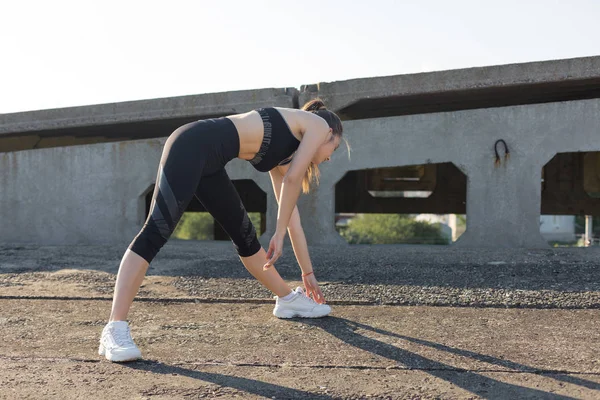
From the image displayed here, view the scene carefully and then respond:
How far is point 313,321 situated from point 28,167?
6.71 metres

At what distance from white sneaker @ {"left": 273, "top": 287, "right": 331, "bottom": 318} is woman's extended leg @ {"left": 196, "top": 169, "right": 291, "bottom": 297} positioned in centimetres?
9

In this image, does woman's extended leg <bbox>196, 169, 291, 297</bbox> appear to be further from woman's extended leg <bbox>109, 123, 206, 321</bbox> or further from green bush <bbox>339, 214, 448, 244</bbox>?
green bush <bbox>339, 214, 448, 244</bbox>

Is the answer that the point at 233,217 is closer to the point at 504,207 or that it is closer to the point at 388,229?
the point at 504,207

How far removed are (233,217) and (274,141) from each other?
50 centimetres

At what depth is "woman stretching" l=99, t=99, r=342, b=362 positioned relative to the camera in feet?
8.61

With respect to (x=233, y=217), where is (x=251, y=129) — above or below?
above

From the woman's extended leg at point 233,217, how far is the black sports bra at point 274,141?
0.24 meters

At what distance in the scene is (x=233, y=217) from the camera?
3062mm

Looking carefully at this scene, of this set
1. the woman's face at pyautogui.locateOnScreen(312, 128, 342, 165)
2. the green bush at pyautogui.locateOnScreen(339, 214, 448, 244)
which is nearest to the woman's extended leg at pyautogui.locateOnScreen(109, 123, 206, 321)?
the woman's face at pyautogui.locateOnScreen(312, 128, 342, 165)

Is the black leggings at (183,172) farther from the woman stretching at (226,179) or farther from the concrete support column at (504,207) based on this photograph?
the concrete support column at (504,207)

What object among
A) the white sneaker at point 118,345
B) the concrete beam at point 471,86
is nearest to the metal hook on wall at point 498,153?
the concrete beam at point 471,86

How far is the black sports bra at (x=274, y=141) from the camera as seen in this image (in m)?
2.85

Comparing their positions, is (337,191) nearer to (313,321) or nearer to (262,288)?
(262,288)

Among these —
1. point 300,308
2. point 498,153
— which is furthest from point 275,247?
point 498,153
